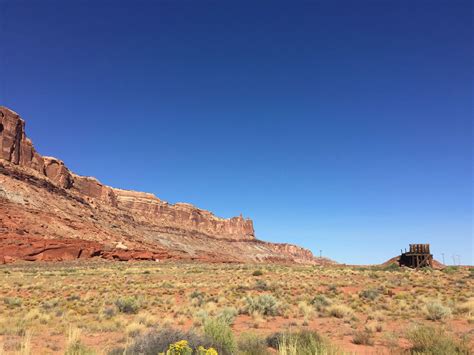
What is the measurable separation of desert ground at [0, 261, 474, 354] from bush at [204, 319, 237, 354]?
2cm

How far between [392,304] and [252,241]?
149 metres

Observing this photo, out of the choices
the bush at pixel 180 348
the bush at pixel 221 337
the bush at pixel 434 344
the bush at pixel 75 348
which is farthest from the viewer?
the bush at pixel 434 344

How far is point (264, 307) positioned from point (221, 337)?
26.6 feet

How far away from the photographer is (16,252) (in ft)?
150

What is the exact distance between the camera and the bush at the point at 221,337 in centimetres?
609


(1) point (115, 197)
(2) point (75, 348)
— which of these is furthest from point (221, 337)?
(1) point (115, 197)

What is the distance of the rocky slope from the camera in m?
50.4

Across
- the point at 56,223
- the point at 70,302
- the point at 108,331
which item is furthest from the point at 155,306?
the point at 56,223

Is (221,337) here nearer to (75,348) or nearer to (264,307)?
(75,348)

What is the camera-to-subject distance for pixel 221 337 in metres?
6.46

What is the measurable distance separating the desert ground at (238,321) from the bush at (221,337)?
0.02 metres

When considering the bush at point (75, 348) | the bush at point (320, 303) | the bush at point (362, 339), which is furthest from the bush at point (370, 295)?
the bush at point (75, 348)

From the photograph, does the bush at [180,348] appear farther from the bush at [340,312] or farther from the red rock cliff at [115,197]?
the red rock cliff at [115,197]

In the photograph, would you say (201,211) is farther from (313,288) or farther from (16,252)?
(313,288)
